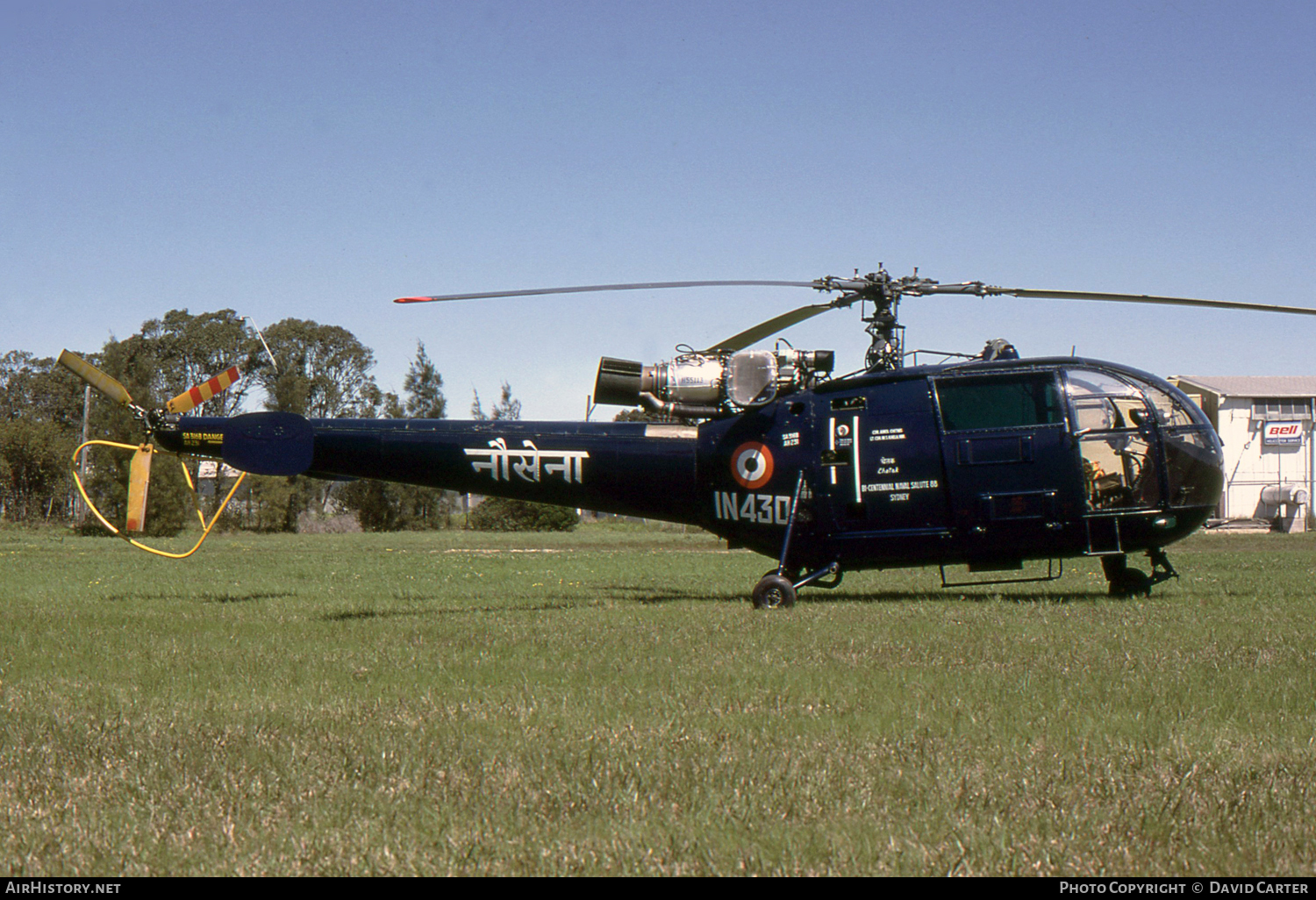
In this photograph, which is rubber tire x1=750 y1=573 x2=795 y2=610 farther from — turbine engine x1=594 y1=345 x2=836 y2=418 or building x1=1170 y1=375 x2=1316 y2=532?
building x1=1170 y1=375 x2=1316 y2=532

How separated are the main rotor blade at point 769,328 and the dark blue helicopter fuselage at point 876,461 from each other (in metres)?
0.83

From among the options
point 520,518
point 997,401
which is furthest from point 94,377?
point 520,518

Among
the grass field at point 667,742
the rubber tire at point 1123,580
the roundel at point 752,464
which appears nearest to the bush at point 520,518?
the roundel at point 752,464

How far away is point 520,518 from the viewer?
2210 inches

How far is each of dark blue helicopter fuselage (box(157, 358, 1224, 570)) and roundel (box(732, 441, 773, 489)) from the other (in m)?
0.02

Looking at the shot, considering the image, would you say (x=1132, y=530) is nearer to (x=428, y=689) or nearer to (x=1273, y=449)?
(x=428, y=689)

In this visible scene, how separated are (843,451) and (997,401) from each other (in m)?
1.80

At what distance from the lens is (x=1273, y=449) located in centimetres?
6631

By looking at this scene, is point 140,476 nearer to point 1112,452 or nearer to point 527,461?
point 527,461

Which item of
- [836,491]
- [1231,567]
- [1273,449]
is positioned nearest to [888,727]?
[836,491]

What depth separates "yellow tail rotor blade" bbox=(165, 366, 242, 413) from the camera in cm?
1353

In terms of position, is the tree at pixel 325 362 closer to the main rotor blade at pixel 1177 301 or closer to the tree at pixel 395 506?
the tree at pixel 395 506

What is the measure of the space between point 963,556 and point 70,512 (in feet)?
192

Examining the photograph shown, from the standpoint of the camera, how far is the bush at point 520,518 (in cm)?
5526
